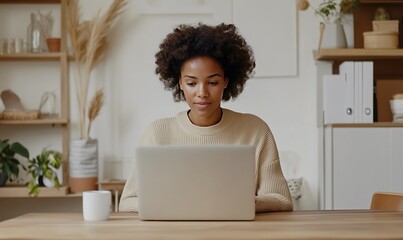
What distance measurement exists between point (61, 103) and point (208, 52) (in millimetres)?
2030

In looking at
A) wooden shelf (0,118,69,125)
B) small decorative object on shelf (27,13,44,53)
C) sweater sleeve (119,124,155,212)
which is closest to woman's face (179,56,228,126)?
sweater sleeve (119,124,155,212)

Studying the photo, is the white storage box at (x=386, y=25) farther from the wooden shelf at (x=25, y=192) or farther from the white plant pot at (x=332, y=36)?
the wooden shelf at (x=25, y=192)

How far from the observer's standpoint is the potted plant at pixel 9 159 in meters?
4.08

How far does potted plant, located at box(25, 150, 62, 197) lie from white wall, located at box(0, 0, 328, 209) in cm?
28

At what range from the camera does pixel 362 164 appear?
12.7 ft

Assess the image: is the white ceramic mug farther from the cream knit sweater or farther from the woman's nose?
the woman's nose

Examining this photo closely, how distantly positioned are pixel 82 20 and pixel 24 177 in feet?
3.54

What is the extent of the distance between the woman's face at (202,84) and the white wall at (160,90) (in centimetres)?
183

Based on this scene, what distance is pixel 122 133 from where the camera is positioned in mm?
4332

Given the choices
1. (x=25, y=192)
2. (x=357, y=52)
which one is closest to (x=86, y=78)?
(x=25, y=192)

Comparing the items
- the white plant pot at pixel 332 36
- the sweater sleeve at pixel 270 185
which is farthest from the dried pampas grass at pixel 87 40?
the sweater sleeve at pixel 270 185

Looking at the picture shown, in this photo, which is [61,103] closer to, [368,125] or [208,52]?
[368,125]

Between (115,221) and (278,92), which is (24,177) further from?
(115,221)

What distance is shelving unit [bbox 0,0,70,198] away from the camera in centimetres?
409
